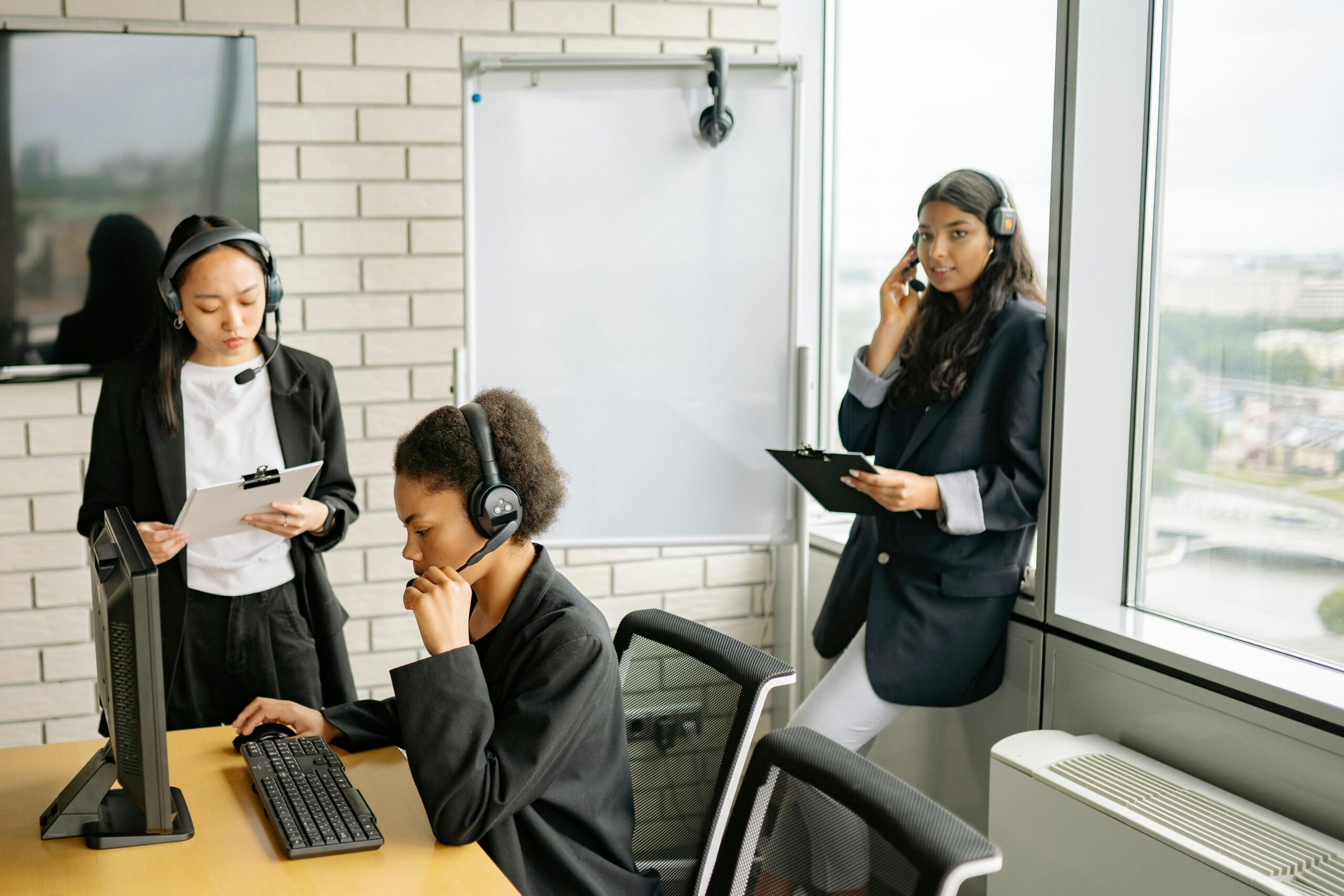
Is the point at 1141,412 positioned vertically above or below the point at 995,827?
above

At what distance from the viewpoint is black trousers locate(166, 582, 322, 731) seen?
1.98 m

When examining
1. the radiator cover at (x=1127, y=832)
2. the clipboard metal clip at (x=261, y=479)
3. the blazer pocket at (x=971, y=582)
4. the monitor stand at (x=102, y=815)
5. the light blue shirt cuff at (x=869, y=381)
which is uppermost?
the light blue shirt cuff at (x=869, y=381)

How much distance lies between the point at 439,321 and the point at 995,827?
185 centimetres

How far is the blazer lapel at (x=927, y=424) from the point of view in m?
2.20

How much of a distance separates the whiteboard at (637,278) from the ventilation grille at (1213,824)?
101 cm

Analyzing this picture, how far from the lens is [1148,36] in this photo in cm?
212

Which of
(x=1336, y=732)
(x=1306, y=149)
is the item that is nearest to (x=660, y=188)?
(x=1306, y=149)

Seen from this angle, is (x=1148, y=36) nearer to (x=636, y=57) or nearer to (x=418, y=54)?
(x=636, y=57)

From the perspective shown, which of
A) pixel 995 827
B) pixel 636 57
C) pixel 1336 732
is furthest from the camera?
pixel 636 57

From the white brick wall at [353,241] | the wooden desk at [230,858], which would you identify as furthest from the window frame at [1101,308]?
the wooden desk at [230,858]

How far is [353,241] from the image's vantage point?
9.39ft

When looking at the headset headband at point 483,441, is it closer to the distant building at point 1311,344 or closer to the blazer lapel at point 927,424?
the blazer lapel at point 927,424

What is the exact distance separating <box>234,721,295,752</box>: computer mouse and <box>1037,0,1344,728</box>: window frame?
1.46 metres

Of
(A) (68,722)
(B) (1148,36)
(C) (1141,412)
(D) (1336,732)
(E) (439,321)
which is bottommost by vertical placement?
(A) (68,722)
